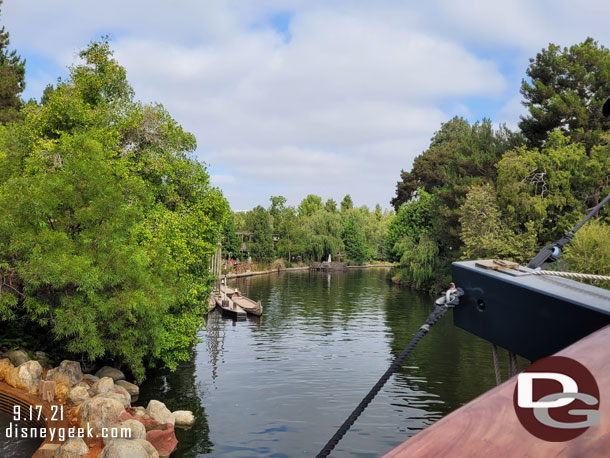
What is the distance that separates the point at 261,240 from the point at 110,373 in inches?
2651

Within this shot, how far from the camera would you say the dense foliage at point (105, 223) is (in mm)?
15539

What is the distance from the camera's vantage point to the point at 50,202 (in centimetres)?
1587

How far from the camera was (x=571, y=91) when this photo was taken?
1446 inches

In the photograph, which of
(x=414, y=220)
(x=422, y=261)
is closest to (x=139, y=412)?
(x=422, y=261)

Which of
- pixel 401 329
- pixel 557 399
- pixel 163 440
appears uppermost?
pixel 557 399

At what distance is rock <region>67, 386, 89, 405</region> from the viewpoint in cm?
1488

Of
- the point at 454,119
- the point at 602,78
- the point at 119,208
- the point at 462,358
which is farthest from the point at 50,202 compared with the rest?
the point at 454,119

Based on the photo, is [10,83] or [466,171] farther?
[466,171]

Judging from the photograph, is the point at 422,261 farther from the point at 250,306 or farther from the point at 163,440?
the point at 163,440

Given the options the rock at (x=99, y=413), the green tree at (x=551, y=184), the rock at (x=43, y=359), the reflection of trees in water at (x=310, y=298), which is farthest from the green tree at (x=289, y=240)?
the rock at (x=99, y=413)

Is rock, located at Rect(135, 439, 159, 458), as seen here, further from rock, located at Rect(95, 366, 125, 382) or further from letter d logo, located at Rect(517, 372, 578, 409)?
letter d logo, located at Rect(517, 372, 578, 409)

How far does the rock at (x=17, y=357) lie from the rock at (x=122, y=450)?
23.1ft

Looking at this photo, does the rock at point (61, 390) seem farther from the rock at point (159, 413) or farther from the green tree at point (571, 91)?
the green tree at point (571, 91)

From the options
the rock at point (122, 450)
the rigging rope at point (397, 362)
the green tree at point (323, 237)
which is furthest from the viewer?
the green tree at point (323, 237)
